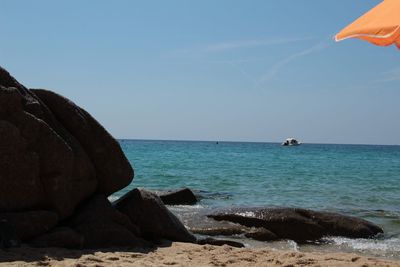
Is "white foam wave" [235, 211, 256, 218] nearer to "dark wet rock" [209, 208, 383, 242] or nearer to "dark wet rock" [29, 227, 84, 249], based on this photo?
"dark wet rock" [209, 208, 383, 242]

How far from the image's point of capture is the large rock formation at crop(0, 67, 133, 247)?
8.02m

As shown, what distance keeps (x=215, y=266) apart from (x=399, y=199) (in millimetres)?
15447

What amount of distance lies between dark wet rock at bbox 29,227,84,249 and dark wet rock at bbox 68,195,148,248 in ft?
0.61

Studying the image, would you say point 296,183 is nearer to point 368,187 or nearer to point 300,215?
point 368,187

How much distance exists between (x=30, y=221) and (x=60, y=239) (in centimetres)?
54

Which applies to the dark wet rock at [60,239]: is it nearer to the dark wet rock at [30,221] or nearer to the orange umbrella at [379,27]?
the dark wet rock at [30,221]

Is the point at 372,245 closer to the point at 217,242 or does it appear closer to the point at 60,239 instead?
the point at 217,242

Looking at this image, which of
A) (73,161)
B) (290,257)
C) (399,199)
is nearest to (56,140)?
(73,161)

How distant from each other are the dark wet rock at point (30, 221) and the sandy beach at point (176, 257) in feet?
1.55

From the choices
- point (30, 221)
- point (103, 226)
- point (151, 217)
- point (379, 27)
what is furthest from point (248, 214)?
point (379, 27)

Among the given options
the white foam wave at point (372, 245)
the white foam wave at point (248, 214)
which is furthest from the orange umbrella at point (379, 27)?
the white foam wave at point (248, 214)

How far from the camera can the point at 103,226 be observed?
862 cm

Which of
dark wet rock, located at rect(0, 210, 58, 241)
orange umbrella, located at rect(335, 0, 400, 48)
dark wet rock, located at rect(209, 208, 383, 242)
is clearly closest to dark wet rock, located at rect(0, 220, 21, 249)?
dark wet rock, located at rect(0, 210, 58, 241)

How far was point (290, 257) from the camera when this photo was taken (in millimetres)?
8281
